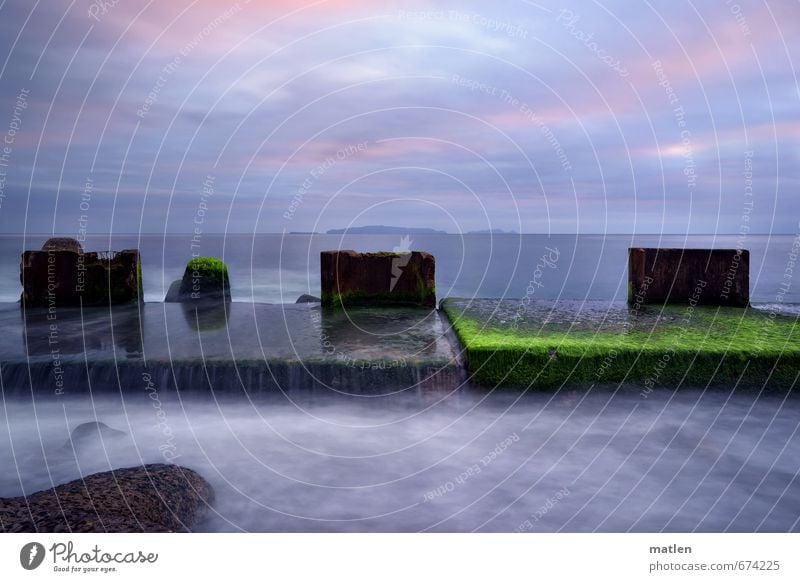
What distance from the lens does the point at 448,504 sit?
5.67m

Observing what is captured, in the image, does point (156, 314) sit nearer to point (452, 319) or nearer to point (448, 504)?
point (452, 319)

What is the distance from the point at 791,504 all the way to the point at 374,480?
4276mm

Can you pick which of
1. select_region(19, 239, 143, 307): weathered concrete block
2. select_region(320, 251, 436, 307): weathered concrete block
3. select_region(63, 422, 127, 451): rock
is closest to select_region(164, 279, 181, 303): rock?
select_region(19, 239, 143, 307): weathered concrete block

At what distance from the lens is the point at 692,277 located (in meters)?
13.1

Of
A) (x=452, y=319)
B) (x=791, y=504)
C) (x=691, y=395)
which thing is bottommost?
(x=791, y=504)

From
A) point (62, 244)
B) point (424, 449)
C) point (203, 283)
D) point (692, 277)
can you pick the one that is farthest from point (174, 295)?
point (692, 277)

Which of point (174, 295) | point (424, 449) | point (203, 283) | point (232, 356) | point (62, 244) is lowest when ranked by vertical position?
point (424, 449)

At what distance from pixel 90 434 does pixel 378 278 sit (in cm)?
762

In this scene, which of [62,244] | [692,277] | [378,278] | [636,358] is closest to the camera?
[636,358]

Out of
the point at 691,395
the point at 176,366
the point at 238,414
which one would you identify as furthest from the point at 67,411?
the point at 691,395

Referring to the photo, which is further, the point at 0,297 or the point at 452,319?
the point at 0,297

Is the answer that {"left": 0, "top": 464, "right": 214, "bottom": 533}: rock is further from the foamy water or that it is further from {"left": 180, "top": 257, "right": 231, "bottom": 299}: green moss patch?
{"left": 180, "top": 257, "right": 231, "bottom": 299}: green moss patch

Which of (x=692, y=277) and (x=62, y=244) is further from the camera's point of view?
(x=62, y=244)

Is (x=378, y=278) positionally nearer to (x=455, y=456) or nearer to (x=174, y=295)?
(x=174, y=295)
